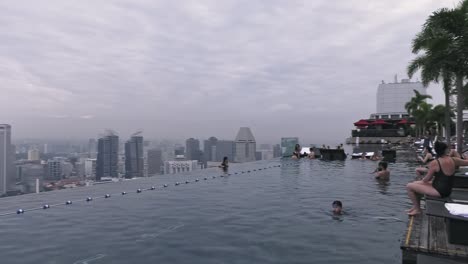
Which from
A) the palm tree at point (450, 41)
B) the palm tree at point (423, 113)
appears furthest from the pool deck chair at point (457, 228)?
the palm tree at point (423, 113)

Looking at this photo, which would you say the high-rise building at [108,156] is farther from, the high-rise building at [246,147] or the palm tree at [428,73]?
→ the palm tree at [428,73]

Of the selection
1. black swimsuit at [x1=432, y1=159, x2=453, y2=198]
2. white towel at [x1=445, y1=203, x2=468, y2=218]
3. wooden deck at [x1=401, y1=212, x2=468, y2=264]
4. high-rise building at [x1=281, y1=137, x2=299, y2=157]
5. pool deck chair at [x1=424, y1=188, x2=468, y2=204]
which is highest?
high-rise building at [x1=281, y1=137, x2=299, y2=157]

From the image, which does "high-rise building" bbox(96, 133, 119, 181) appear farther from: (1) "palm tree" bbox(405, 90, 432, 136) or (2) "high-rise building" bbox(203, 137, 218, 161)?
(1) "palm tree" bbox(405, 90, 432, 136)

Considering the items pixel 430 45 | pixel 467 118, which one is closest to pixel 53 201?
pixel 430 45

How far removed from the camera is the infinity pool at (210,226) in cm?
750

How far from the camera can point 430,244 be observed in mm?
5922

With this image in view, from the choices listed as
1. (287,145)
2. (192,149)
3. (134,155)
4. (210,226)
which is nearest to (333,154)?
(287,145)

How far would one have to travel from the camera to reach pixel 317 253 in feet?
24.5

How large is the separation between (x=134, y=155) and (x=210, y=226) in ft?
190

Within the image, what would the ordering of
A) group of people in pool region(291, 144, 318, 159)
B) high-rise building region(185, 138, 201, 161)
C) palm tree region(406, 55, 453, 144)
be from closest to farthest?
1. palm tree region(406, 55, 453, 144)
2. group of people in pool region(291, 144, 318, 159)
3. high-rise building region(185, 138, 201, 161)

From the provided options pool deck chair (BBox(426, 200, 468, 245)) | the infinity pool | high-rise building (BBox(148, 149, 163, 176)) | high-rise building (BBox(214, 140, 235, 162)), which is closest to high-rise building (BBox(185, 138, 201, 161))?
high-rise building (BBox(214, 140, 235, 162))

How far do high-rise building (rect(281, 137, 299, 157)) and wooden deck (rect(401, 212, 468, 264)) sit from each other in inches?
1420

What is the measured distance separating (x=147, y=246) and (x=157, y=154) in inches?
2299

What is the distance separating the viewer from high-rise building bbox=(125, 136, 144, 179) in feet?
191
